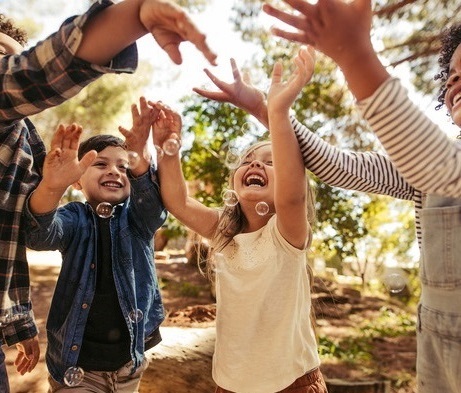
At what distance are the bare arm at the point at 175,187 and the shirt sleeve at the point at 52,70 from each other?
56 cm

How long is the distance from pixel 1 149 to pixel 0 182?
12 centimetres

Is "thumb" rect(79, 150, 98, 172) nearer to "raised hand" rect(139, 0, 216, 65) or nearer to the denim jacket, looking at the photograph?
the denim jacket

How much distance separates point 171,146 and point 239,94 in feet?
1.14

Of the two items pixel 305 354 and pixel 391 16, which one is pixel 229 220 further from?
pixel 391 16

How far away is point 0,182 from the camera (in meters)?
1.66

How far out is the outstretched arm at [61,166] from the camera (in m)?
1.62

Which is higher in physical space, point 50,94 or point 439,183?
point 50,94

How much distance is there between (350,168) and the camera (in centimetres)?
178

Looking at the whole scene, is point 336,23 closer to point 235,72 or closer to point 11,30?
point 235,72

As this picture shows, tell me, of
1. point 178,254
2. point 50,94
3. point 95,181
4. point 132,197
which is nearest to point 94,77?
point 50,94

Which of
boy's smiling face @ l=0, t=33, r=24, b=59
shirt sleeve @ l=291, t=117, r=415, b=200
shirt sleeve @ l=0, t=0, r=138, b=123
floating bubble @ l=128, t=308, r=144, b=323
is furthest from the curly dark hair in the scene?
boy's smiling face @ l=0, t=33, r=24, b=59

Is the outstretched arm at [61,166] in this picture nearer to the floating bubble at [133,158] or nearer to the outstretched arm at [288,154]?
the floating bubble at [133,158]

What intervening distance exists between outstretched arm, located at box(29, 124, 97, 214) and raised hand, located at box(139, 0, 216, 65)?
55 cm

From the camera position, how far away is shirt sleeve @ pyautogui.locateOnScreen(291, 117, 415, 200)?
1.75m
